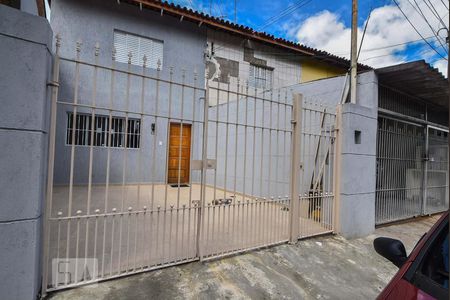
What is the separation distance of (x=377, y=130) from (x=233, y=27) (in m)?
6.51

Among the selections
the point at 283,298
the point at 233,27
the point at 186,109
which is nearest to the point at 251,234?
the point at 283,298

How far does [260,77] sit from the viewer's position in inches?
405

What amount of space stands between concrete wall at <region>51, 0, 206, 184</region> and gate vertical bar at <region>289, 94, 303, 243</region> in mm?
3513

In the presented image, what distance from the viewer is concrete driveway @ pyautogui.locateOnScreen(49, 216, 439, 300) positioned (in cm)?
244

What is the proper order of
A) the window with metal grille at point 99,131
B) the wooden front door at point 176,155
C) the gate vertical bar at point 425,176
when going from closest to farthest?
the gate vertical bar at point 425,176, the window with metal grille at point 99,131, the wooden front door at point 176,155

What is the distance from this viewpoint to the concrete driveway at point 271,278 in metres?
2.44

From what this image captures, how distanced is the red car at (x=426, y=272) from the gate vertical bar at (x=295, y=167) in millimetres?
2300

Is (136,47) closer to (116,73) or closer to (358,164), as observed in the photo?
(116,73)

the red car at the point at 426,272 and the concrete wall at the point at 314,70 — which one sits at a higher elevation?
the concrete wall at the point at 314,70

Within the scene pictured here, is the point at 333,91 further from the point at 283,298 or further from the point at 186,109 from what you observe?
the point at 186,109

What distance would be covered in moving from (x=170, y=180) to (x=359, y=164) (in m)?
5.55

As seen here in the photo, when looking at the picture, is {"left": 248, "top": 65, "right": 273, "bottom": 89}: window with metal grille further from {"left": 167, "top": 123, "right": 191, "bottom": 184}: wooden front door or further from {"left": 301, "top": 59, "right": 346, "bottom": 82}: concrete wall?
{"left": 167, "top": 123, "right": 191, "bottom": 184}: wooden front door

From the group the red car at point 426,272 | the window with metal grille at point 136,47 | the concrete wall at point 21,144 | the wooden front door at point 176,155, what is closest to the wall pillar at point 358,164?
the red car at point 426,272

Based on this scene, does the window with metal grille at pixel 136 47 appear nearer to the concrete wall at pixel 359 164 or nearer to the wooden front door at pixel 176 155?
the wooden front door at pixel 176 155
